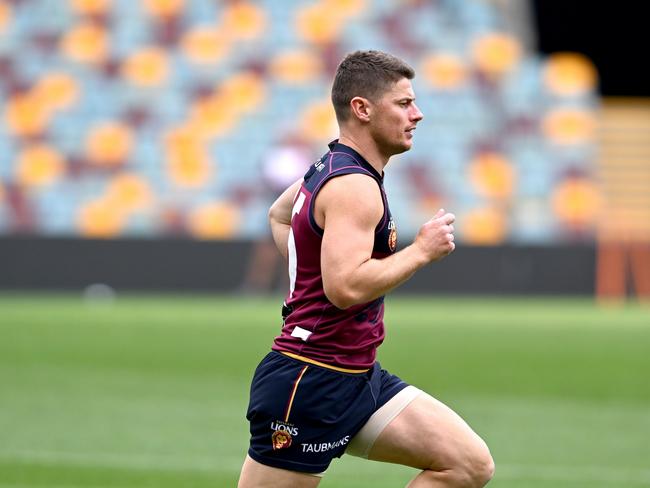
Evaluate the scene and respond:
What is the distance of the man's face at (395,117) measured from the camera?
536 centimetres

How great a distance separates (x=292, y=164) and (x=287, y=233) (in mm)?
20312

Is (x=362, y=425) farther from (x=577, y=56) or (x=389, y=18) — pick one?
(x=577, y=56)

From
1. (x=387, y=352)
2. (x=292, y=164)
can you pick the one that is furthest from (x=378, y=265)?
(x=292, y=164)

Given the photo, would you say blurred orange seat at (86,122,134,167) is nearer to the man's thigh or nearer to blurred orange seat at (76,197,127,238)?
blurred orange seat at (76,197,127,238)

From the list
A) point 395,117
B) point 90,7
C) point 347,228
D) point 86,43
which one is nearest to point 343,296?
point 347,228

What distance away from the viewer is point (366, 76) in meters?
5.36

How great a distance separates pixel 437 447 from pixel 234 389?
22.4 feet

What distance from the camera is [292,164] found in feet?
86.1

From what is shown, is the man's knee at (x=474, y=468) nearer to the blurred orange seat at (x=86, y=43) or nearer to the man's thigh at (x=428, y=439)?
the man's thigh at (x=428, y=439)

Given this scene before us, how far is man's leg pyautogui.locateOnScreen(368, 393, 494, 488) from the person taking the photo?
17.9 ft

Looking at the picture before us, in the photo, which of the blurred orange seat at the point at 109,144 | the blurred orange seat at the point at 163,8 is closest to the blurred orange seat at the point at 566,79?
the blurred orange seat at the point at 163,8

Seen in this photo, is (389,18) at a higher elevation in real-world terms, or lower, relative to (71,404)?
higher

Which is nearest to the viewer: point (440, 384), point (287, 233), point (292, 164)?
point (287, 233)

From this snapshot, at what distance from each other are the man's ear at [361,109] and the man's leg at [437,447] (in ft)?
3.84
